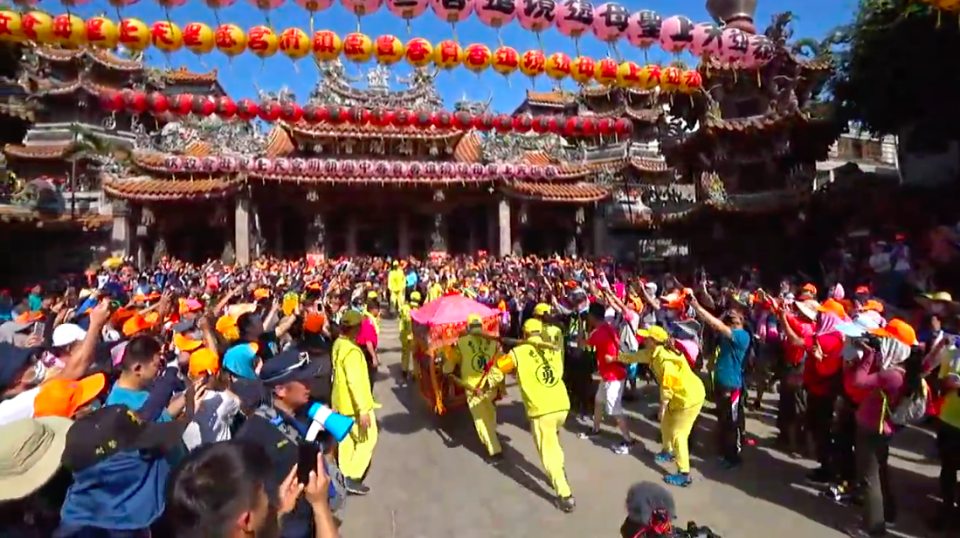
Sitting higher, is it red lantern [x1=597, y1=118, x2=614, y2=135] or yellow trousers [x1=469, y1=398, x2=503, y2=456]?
red lantern [x1=597, y1=118, x2=614, y2=135]

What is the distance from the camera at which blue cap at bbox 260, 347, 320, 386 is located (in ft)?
9.02

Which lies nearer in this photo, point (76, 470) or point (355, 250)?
point (76, 470)

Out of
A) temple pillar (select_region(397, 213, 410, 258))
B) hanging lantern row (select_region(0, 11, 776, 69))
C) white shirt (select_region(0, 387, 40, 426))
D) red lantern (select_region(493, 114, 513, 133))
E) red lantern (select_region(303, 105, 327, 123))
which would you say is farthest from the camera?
temple pillar (select_region(397, 213, 410, 258))

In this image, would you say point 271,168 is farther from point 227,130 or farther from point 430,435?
point 430,435

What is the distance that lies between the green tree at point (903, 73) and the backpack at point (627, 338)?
9.09 metres

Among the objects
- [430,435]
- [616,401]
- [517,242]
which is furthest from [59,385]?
[517,242]

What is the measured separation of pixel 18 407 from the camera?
9.07 feet

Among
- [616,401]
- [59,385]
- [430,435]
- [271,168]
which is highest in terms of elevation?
[271,168]

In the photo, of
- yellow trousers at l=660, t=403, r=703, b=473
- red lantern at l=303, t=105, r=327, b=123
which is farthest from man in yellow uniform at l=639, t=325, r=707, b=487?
red lantern at l=303, t=105, r=327, b=123

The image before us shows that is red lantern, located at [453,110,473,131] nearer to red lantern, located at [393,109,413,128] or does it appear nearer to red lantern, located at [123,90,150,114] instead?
red lantern, located at [393,109,413,128]

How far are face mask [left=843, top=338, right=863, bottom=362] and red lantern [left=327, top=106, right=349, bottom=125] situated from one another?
475 inches

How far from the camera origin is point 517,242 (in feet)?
77.4

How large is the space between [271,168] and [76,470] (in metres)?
19.7

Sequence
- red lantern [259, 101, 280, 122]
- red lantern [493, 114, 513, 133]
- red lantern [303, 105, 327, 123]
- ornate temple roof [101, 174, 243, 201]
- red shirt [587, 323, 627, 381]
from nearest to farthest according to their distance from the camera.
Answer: red shirt [587, 323, 627, 381]
red lantern [259, 101, 280, 122]
red lantern [493, 114, 513, 133]
red lantern [303, 105, 327, 123]
ornate temple roof [101, 174, 243, 201]
